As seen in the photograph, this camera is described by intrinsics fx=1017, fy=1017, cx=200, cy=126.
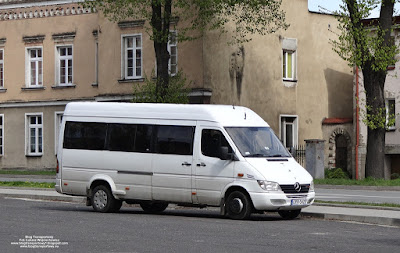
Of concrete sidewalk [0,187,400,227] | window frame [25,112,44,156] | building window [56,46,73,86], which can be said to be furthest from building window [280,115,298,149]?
concrete sidewalk [0,187,400,227]

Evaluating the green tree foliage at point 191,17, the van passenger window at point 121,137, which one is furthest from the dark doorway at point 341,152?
the van passenger window at point 121,137

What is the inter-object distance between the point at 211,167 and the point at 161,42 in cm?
1837

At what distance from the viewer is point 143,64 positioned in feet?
151

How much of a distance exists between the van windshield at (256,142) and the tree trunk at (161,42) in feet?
56.6

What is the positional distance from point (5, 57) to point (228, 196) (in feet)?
110

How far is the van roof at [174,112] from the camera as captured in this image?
21.0 m

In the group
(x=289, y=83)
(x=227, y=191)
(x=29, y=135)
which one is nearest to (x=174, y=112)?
(x=227, y=191)

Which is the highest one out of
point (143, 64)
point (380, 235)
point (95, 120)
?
point (143, 64)

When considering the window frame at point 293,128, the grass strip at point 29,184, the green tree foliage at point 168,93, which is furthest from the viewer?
the window frame at point 293,128

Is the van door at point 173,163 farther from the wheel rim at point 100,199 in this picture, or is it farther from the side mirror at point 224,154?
the wheel rim at point 100,199

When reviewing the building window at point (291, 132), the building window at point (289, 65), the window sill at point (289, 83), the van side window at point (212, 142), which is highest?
the building window at point (289, 65)

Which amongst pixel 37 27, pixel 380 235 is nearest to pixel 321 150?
pixel 37 27

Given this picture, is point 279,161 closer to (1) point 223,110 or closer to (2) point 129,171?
(1) point 223,110

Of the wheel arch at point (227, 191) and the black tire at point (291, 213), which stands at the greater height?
the wheel arch at point (227, 191)
